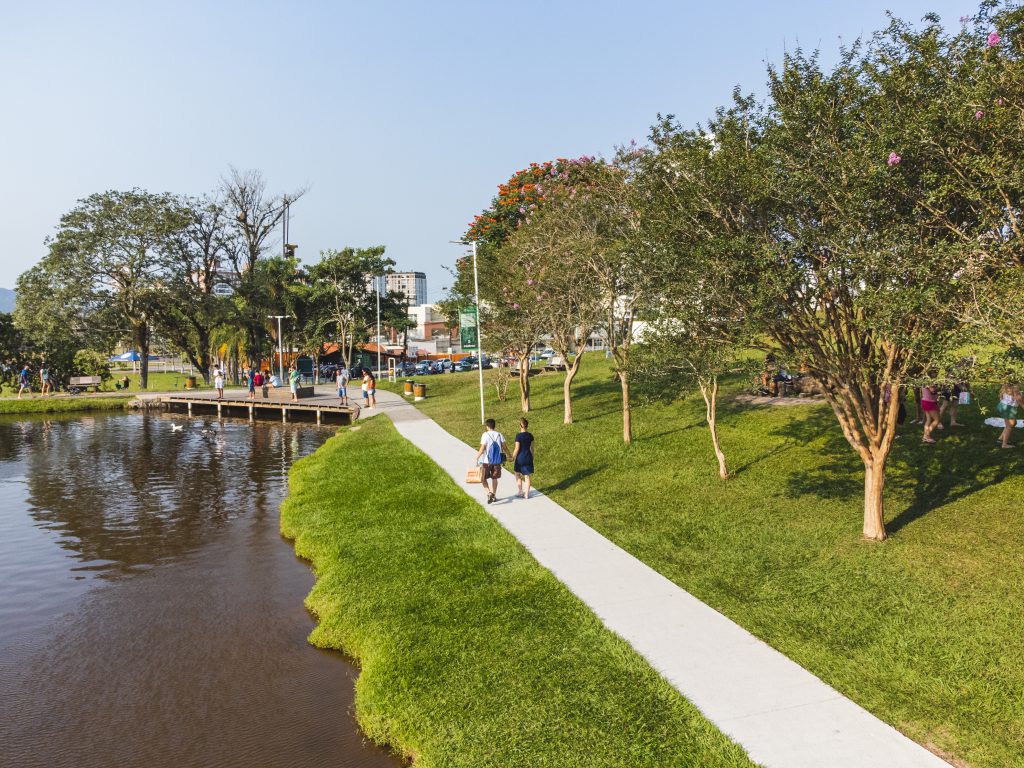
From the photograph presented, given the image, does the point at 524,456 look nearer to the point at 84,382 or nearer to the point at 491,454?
the point at 491,454

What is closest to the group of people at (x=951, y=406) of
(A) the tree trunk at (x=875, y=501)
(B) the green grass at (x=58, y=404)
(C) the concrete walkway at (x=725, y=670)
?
(A) the tree trunk at (x=875, y=501)

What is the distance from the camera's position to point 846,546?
10.6 metres

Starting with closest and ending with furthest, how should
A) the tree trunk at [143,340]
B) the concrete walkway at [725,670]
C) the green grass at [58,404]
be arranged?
the concrete walkway at [725,670], the green grass at [58,404], the tree trunk at [143,340]

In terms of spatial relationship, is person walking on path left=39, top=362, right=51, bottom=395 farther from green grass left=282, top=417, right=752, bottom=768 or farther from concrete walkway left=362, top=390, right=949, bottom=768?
concrete walkway left=362, top=390, right=949, bottom=768

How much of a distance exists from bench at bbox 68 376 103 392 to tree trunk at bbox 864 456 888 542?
50225 mm

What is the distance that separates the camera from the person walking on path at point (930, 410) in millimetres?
14633

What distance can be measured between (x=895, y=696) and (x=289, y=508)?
13.3 m

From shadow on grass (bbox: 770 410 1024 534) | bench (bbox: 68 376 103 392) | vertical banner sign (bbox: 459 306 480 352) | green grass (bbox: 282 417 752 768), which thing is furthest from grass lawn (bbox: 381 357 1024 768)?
bench (bbox: 68 376 103 392)

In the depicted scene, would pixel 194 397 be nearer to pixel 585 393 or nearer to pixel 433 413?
pixel 433 413

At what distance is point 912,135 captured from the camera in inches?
351

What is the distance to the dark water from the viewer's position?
7.26 meters

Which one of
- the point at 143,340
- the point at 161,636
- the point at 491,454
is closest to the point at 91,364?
the point at 143,340

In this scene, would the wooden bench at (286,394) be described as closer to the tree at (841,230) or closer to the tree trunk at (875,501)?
the tree at (841,230)

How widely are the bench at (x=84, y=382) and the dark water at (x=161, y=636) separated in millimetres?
29402
